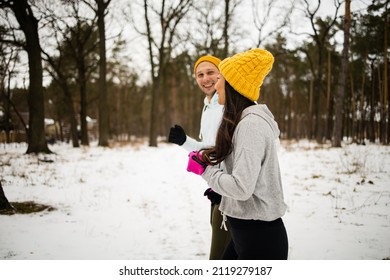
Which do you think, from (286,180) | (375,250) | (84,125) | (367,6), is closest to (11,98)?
(286,180)

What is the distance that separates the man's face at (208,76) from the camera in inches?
91.8

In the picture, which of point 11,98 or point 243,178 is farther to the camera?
point 11,98

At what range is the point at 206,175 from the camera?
135cm

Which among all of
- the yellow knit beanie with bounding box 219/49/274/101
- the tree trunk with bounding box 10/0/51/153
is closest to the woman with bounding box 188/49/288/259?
the yellow knit beanie with bounding box 219/49/274/101

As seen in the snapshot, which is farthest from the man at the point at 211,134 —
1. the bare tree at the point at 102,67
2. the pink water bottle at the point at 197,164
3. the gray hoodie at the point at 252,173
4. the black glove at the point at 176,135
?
the bare tree at the point at 102,67

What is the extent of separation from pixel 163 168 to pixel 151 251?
5.48 meters

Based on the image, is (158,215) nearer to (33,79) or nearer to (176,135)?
(176,135)

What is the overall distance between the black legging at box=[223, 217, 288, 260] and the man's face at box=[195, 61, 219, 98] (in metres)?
1.27

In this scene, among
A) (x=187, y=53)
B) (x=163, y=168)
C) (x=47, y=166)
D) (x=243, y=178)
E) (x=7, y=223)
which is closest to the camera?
(x=243, y=178)

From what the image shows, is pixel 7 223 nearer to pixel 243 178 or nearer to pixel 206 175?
pixel 206 175

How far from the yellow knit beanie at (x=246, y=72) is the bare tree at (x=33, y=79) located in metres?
6.64

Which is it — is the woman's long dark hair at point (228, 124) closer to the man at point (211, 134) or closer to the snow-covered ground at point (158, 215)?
the man at point (211, 134)

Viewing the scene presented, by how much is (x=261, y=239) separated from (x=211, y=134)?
91 cm
